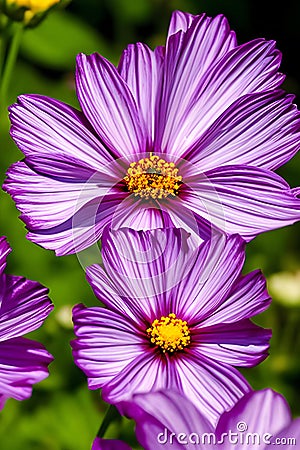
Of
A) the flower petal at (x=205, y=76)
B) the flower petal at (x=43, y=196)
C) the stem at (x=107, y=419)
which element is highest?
the flower petal at (x=205, y=76)

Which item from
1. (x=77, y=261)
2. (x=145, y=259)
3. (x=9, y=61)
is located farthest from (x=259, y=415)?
(x=77, y=261)

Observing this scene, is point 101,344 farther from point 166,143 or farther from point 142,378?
point 166,143

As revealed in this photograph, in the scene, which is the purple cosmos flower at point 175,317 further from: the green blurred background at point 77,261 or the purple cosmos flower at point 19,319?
the green blurred background at point 77,261

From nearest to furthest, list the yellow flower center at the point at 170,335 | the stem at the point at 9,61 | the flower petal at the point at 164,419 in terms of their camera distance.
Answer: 1. the flower petal at the point at 164,419
2. the yellow flower center at the point at 170,335
3. the stem at the point at 9,61

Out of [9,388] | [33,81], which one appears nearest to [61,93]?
[33,81]

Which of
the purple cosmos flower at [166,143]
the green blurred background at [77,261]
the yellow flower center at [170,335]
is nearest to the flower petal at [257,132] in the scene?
the purple cosmos flower at [166,143]

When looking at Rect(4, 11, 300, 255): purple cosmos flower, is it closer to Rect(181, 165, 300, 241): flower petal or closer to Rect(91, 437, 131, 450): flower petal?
Rect(181, 165, 300, 241): flower petal

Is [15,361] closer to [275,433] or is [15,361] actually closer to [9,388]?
[9,388]

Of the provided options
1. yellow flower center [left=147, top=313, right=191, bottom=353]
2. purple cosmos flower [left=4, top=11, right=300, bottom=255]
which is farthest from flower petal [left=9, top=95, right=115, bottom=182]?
yellow flower center [left=147, top=313, right=191, bottom=353]
